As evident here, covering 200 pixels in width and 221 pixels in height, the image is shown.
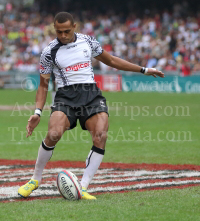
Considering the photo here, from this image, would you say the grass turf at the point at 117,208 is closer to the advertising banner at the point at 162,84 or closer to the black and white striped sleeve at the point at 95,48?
the black and white striped sleeve at the point at 95,48

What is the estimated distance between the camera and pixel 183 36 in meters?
30.8

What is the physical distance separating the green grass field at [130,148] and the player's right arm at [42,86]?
3.07 ft

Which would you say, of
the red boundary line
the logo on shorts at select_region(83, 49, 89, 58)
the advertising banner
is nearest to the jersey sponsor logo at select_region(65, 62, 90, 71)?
the logo on shorts at select_region(83, 49, 89, 58)

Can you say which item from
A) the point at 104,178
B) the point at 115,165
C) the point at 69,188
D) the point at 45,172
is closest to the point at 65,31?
the point at 69,188

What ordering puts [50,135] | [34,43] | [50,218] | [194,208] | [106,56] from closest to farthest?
[50,218] → [194,208] → [50,135] → [106,56] → [34,43]

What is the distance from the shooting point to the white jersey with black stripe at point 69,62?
226 inches

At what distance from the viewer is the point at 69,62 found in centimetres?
573

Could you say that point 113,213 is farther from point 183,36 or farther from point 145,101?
point 183,36

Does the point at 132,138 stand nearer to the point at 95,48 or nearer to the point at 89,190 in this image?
the point at 89,190

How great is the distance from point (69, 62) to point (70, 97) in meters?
0.42

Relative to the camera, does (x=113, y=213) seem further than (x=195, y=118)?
No

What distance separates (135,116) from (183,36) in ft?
48.9

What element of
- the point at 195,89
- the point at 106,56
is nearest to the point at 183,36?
the point at 195,89

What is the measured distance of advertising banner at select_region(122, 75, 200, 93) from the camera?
90.6 ft
